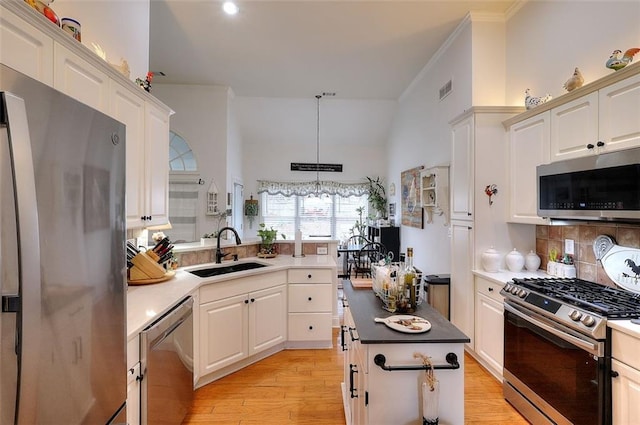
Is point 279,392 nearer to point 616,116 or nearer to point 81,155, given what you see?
point 81,155

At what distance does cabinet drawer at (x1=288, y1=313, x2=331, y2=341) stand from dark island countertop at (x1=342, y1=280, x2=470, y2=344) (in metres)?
1.43

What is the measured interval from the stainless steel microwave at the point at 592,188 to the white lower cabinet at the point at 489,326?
2.58 feet

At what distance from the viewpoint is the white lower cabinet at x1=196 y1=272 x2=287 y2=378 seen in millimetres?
2564

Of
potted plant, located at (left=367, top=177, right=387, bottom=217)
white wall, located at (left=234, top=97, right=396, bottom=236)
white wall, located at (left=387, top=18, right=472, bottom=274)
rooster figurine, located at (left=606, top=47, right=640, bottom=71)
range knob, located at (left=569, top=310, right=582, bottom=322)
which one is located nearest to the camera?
range knob, located at (left=569, top=310, right=582, bottom=322)

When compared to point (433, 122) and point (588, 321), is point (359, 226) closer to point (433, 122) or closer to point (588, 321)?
point (433, 122)

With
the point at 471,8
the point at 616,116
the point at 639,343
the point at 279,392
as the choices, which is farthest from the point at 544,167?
the point at 279,392

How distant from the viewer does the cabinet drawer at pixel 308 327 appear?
3291 mm

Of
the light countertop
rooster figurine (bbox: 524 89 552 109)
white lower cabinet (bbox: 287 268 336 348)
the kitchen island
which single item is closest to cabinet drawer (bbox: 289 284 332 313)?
white lower cabinet (bbox: 287 268 336 348)

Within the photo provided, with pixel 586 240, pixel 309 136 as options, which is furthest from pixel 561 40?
pixel 309 136

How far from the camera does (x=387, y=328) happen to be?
1.53 metres

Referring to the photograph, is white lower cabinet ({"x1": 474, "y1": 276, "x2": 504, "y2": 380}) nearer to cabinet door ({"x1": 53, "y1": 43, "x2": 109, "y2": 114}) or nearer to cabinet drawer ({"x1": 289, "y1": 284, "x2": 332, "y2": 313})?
cabinet drawer ({"x1": 289, "y1": 284, "x2": 332, "y2": 313})

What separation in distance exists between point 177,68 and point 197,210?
2.18 meters

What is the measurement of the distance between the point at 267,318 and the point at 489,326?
6.76 feet

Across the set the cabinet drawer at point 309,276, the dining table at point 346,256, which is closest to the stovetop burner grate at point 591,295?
the cabinet drawer at point 309,276
